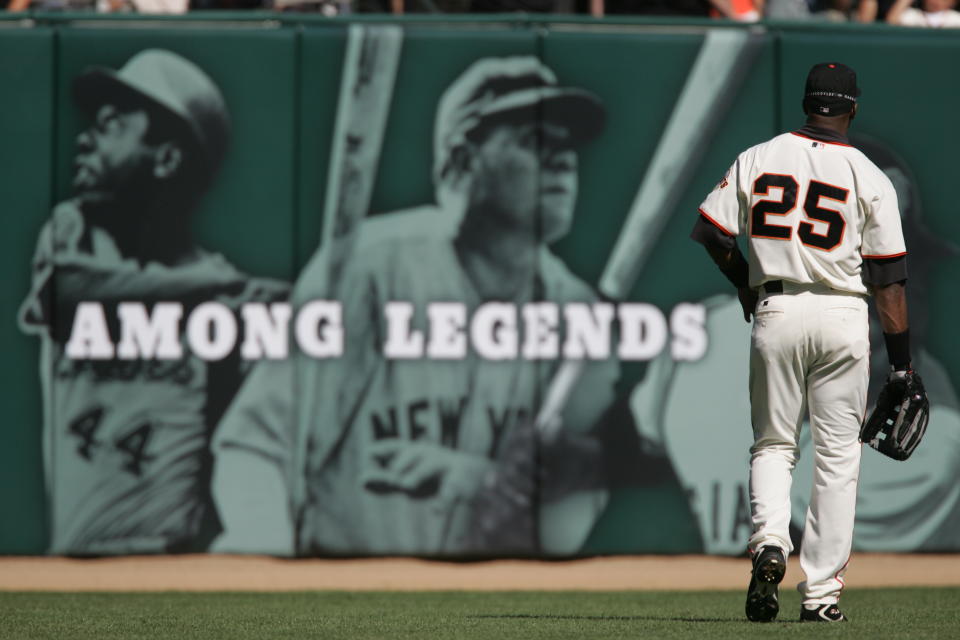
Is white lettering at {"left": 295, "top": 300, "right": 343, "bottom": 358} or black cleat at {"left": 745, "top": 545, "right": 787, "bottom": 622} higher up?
white lettering at {"left": 295, "top": 300, "right": 343, "bottom": 358}

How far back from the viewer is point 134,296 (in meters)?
8.08

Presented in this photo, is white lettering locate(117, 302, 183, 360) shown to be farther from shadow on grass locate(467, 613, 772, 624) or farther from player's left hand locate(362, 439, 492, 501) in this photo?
shadow on grass locate(467, 613, 772, 624)

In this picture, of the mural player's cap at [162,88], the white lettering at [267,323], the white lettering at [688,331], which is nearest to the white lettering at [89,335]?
the white lettering at [267,323]

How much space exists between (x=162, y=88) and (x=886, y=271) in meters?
4.93

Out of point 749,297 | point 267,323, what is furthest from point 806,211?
point 267,323

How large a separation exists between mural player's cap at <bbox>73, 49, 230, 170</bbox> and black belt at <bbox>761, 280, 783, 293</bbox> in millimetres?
4335

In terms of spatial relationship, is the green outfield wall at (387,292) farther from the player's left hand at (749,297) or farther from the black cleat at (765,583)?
the black cleat at (765,583)

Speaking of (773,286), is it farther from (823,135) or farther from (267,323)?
(267,323)

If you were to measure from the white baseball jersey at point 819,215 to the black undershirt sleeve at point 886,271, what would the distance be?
2 centimetres

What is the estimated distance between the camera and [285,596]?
696cm

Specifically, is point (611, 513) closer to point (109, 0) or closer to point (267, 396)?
point (267, 396)

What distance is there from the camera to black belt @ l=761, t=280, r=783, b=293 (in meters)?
4.73

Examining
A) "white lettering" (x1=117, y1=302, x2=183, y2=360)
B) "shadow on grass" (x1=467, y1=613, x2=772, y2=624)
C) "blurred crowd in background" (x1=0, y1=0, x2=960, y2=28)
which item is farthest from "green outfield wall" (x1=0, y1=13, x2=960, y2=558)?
"shadow on grass" (x1=467, y1=613, x2=772, y2=624)

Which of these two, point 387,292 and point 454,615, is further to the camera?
point 387,292
